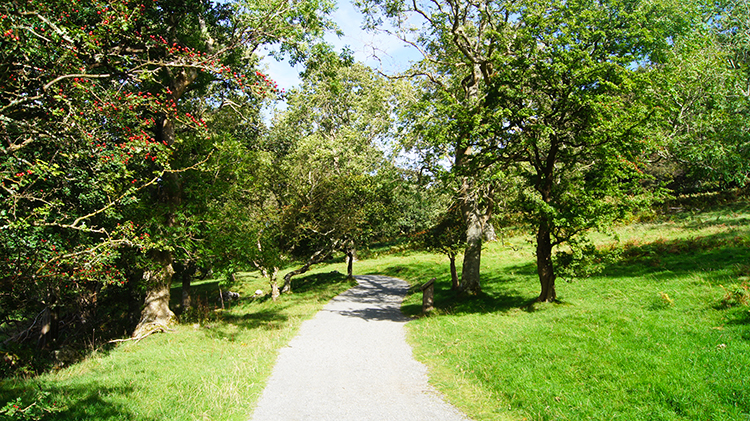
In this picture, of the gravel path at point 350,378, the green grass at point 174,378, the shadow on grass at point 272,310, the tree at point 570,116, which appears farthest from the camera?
the shadow on grass at point 272,310

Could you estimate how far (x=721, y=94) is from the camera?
645 inches

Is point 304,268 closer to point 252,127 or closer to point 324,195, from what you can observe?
point 324,195

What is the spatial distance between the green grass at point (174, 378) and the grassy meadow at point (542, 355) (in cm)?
4

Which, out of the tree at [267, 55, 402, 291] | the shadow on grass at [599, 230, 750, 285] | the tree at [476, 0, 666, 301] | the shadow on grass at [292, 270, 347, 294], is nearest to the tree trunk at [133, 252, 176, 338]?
the tree at [267, 55, 402, 291]

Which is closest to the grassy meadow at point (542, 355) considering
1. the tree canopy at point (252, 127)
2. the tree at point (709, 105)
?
the tree canopy at point (252, 127)

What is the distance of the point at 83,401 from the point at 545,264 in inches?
470

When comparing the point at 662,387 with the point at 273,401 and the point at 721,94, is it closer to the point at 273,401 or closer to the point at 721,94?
the point at 273,401

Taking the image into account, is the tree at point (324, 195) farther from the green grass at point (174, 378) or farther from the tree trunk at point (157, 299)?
the green grass at point (174, 378)

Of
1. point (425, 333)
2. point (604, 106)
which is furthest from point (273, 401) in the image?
point (604, 106)

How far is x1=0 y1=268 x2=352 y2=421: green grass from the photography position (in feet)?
20.4

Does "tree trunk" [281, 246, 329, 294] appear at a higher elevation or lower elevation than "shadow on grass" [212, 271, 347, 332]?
higher

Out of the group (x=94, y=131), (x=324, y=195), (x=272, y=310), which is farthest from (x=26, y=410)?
(x=324, y=195)

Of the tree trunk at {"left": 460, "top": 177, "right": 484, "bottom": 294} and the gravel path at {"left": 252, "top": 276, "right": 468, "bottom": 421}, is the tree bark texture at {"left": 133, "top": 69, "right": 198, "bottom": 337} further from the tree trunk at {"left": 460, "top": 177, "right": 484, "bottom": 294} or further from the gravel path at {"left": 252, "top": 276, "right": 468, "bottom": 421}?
the tree trunk at {"left": 460, "top": 177, "right": 484, "bottom": 294}

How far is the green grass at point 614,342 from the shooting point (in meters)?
5.91
